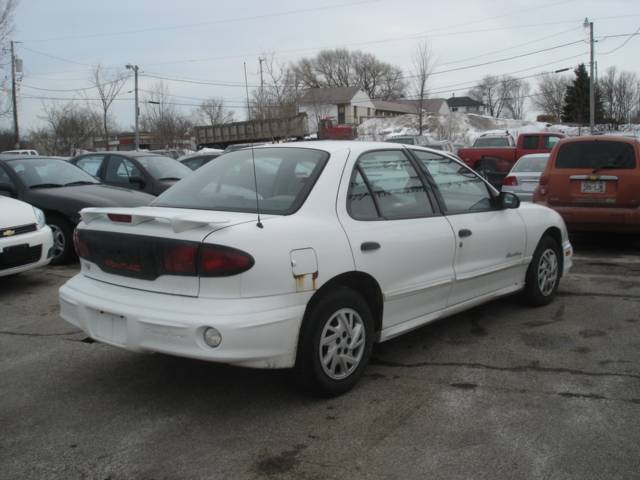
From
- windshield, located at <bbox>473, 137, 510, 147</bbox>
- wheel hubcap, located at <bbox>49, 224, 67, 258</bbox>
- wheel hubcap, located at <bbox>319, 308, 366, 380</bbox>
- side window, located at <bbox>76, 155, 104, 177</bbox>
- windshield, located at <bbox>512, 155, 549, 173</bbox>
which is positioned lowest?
wheel hubcap, located at <bbox>319, 308, 366, 380</bbox>

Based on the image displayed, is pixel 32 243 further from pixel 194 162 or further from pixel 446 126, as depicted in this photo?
pixel 446 126

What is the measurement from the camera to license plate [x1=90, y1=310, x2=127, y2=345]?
11.3 ft

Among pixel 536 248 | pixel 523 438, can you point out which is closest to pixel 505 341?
pixel 536 248

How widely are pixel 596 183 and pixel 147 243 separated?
6845 mm

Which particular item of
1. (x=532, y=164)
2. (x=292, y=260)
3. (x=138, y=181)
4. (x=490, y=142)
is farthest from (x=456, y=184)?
(x=490, y=142)

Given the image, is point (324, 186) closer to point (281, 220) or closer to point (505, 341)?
point (281, 220)

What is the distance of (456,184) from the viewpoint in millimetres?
4848

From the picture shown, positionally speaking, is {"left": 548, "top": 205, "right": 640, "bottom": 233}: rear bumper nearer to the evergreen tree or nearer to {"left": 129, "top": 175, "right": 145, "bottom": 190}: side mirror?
{"left": 129, "top": 175, "right": 145, "bottom": 190}: side mirror

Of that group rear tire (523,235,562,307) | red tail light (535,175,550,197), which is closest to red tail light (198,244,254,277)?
rear tire (523,235,562,307)

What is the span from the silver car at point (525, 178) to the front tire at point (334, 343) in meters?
8.36

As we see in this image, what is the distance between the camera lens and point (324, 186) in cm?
373

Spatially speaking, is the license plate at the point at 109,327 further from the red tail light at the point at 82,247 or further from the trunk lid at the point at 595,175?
the trunk lid at the point at 595,175

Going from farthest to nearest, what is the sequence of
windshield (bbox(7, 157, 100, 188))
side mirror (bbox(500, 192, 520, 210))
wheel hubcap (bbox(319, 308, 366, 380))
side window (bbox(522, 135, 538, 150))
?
side window (bbox(522, 135, 538, 150))
windshield (bbox(7, 157, 100, 188))
side mirror (bbox(500, 192, 520, 210))
wheel hubcap (bbox(319, 308, 366, 380))

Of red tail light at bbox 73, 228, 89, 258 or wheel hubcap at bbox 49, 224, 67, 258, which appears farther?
wheel hubcap at bbox 49, 224, 67, 258
